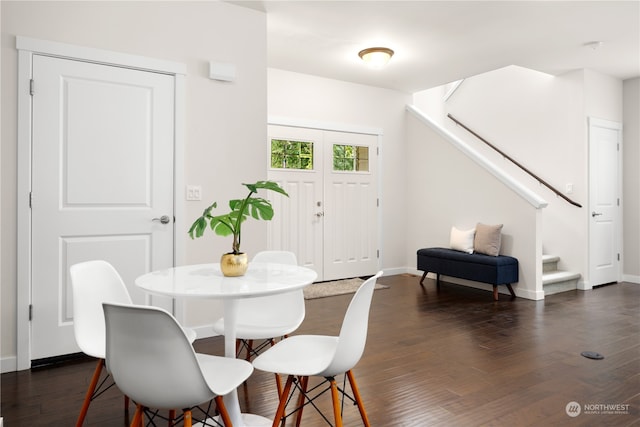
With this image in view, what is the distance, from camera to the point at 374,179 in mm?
6176

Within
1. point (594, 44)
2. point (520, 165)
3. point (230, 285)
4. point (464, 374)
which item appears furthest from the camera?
point (520, 165)

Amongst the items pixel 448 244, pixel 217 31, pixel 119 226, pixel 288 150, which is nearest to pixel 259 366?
pixel 119 226

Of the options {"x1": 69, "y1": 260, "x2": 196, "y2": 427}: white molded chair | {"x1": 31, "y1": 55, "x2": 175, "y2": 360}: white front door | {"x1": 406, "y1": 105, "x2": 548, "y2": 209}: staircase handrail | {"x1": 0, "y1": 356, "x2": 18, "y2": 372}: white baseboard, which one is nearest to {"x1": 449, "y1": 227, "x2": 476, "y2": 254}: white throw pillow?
{"x1": 406, "y1": 105, "x2": 548, "y2": 209}: staircase handrail

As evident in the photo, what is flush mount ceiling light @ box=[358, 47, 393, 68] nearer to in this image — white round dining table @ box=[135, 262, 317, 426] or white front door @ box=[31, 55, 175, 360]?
white front door @ box=[31, 55, 175, 360]

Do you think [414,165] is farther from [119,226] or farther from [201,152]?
[119,226]

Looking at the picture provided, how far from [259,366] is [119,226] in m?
1.90

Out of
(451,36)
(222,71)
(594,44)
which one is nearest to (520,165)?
(594,44)

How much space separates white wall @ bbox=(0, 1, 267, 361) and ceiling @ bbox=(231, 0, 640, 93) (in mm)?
424

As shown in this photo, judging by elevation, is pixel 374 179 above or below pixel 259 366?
above

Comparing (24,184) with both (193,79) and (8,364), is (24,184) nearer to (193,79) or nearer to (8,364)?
(8,364)

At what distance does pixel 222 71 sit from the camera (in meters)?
3.42

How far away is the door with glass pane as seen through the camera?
5395mm

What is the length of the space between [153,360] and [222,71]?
266 cm

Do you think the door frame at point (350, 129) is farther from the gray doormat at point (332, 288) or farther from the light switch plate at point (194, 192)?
the light switch plate at point (194, 192)
